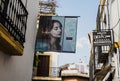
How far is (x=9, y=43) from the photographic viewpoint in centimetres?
743

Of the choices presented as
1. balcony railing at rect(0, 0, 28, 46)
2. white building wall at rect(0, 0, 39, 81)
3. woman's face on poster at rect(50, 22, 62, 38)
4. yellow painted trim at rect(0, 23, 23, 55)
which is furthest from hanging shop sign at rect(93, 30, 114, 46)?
yellow painted trim at rect(0, 23, 23, 55)

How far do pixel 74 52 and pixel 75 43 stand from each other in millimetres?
396

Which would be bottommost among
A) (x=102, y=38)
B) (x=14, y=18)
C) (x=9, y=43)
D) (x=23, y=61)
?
(x=23, y=61)

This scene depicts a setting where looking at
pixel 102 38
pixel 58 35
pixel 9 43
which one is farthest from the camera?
pixel 102 38

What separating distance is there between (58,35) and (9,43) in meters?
4.74

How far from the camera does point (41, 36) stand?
12.3 m

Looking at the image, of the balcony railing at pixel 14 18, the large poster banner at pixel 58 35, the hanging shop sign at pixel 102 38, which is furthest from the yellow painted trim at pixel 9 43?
the hanging shop sign at pixel 102 38

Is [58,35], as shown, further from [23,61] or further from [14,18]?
[14,18]

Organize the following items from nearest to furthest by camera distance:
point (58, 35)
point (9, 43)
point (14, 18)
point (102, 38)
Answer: point (9, 43) → point (14, 18) → point (58, 35) → point (102, 38)

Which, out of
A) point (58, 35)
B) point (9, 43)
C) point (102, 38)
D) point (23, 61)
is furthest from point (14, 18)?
point (102, 38)

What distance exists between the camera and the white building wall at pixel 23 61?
8422 millimetres

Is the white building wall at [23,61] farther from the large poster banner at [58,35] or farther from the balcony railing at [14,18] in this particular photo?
the balcony railing at [14,18]

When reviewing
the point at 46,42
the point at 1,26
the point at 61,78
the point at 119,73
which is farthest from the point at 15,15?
the point at 61,78

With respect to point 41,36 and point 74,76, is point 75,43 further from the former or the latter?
point 74,76
